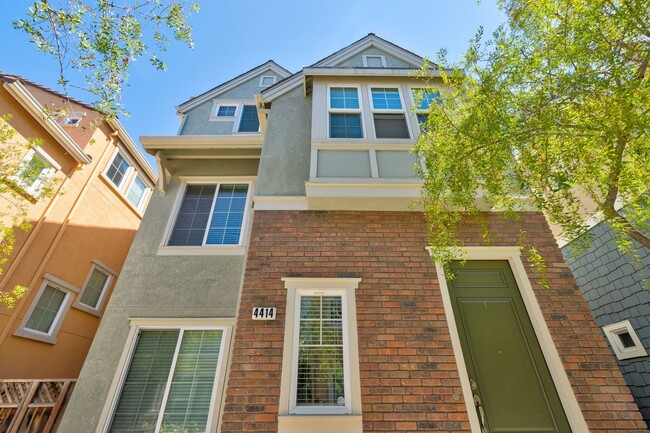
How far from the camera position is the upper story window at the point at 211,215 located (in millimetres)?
6090

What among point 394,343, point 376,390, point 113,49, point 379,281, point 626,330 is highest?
point 113,49

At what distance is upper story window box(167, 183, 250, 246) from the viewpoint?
6090 millimetres

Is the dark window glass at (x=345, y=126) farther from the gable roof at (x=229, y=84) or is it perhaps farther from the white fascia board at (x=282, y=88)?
the gable roof at (x=229, y=84)

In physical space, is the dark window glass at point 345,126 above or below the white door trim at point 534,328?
above

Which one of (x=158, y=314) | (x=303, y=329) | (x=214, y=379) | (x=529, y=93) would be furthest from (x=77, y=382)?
(x=529, y=93)

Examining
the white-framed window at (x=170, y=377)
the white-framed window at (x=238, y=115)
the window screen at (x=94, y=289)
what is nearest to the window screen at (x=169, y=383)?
the white-framed window at (x=170, y=377)

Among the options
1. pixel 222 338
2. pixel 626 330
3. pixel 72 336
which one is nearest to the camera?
pixel 222 338

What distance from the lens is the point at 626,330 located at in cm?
553

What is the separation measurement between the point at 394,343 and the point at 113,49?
526 centimetres

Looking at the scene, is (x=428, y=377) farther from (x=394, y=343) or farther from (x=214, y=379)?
(x=214, y=379)

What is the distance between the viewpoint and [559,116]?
3.48 m

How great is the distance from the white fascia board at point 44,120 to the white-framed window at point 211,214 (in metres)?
3.34

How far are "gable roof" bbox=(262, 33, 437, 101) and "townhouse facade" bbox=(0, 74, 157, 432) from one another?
3.80 metres

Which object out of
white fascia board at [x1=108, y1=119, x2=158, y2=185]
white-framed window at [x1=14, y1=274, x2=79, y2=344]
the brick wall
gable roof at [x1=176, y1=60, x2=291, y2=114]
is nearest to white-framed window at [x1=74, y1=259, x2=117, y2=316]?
white-framed window at [x1=14, y1=274, x2=79, y2=344]
